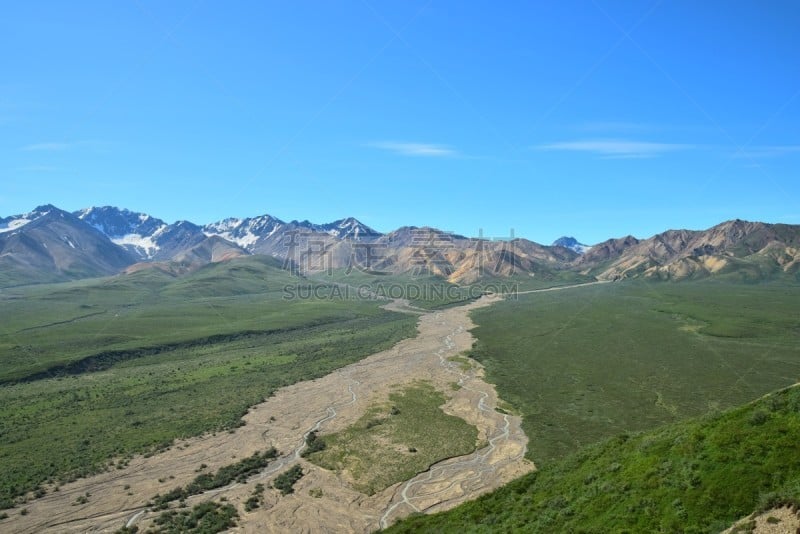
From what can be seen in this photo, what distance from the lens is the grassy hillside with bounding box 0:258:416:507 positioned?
49219 mm

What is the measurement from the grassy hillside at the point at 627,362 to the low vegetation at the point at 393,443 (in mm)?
8385

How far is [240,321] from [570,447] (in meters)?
119

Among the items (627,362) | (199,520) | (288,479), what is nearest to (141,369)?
(288,479)

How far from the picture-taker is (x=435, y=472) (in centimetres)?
4212

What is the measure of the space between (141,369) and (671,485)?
9084cm

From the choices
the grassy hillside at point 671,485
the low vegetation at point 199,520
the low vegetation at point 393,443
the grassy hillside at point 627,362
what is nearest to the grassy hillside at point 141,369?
the low vegetation at point 199,520

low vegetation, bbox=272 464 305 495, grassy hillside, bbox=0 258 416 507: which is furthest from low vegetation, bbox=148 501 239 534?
grassy hillside, bbox=0 258 416 507

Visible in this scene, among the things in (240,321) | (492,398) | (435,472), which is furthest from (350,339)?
(435,472)

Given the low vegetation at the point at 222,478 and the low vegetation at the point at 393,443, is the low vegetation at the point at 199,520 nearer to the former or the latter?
the low vegetation at the point at 222,478

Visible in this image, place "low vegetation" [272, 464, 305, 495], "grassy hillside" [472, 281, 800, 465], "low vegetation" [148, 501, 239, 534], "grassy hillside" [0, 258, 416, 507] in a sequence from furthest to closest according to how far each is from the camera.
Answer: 1. "grassy hillside" [472, 281, 800, 465]
2. "grassy hillside" [0, 258, 416, 507]
3. "low vegetation" [272, 464, 305, 495]
4. "low vegetation" [148, 501, 239, 534]

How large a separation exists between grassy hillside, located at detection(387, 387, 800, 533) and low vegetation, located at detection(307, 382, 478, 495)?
13043 millimetres

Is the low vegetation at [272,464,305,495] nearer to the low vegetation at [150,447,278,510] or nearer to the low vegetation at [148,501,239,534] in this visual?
the low vegetation at [150,447,278,510]

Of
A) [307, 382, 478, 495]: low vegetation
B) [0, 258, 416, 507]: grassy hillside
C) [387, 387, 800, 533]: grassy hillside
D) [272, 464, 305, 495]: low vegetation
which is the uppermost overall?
[387, 387, 800, 533]: grassy hillside

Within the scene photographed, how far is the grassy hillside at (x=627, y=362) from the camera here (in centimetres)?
5503
